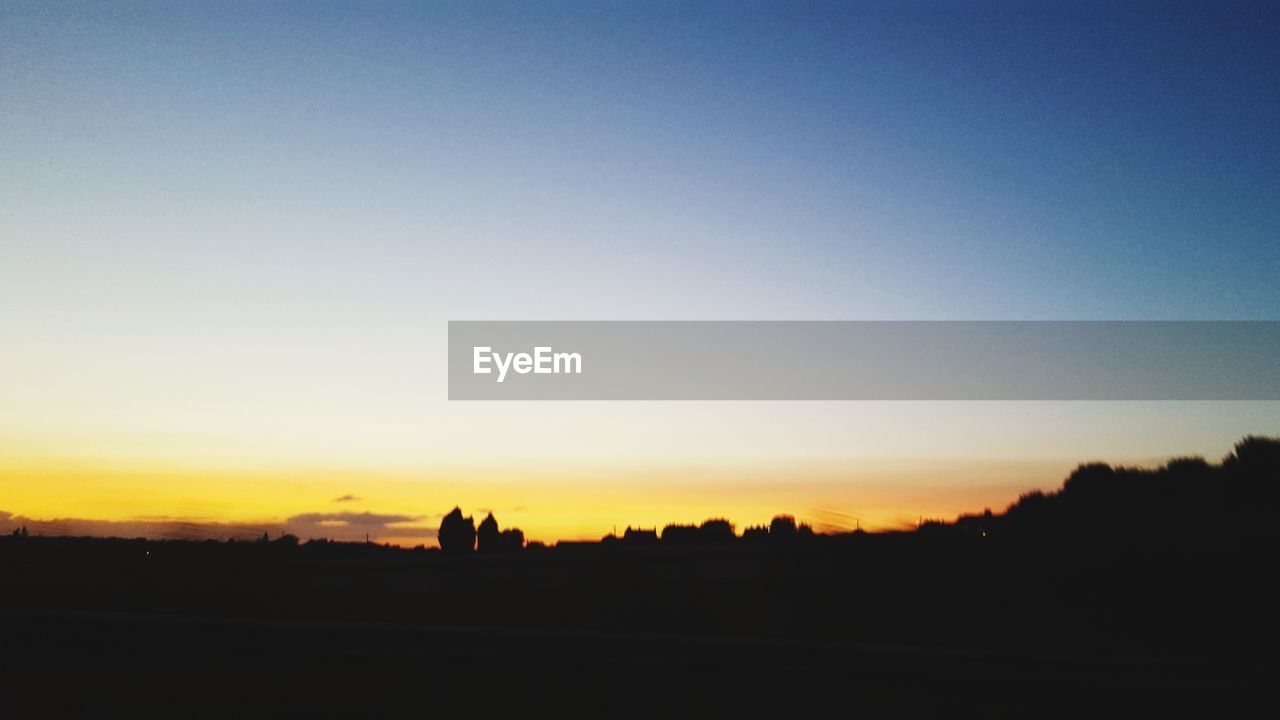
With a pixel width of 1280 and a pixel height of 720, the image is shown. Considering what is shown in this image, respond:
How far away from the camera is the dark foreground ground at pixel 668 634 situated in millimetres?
6953

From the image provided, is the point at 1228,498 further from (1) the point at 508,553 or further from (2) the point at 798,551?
(1) the point at 508,553

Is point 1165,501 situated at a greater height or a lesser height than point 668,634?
greater

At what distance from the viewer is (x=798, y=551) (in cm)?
1712

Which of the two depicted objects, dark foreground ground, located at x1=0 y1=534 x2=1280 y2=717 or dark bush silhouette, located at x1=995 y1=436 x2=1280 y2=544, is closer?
dark foreground ground, located at x1=0 y1=534 x2=1280 y2=717

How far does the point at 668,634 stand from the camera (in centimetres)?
975

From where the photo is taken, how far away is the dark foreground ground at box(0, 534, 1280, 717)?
274 inches

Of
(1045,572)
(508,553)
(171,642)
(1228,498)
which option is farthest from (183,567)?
(1228,498)

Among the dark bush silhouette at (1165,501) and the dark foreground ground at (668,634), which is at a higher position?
the dark bush silhouette at (1165,501)

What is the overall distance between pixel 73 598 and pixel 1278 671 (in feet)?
46.4

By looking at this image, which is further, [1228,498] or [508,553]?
[1228,498]

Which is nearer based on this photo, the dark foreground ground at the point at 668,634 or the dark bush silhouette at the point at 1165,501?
the dark foreground ground at the point at 668,634

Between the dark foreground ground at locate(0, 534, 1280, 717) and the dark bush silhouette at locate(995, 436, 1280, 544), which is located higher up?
the dark bush silhouette at locate(995, 436, 1280, 544)

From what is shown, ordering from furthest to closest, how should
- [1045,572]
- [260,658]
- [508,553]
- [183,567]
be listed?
[508,553] → [183,567] → [1045,572] → [260,658]

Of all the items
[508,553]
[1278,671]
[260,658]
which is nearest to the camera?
[1278,671]
